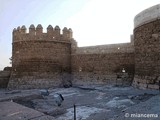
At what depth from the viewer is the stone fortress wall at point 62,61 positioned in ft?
39.9

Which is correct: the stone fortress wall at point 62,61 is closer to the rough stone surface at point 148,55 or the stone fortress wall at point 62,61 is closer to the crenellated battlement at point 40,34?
the crenellated battlement at point 40,34

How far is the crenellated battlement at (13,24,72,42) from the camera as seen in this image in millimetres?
14008

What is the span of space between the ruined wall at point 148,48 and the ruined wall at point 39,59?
19.6 feet

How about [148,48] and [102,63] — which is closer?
[148,48]

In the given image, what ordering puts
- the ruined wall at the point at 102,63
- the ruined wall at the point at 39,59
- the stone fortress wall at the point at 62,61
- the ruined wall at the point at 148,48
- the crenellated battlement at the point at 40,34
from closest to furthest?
the ruined wall at the point at 148,48 → the ruined wall at the point at 102,63 → the stone fortress wall at the point at 62,61 → the ruined wall at the point at 39,59 → the crenellated battlement at the point at 40,34

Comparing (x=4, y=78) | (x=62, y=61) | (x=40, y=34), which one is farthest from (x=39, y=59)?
(x=4, y=78)

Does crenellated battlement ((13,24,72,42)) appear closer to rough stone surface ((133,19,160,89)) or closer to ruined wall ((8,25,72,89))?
ruined wall ((8,25,72,89))

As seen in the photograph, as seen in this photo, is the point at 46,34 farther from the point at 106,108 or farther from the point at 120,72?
the point at 106,108

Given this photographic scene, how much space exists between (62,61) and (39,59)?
171 centimetres

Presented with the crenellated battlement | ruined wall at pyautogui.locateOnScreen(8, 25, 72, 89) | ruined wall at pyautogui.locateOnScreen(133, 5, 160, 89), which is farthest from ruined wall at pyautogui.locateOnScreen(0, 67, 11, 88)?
ruined wall at pyautogui.locateOnScreen(133, 5, 160, 89)

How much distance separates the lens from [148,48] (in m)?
9.26

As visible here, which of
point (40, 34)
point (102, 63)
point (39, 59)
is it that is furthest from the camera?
point (40, 34)

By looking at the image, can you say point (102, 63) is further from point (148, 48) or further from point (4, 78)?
point (4, 78)

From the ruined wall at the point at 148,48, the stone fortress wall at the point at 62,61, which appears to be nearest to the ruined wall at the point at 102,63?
the stone fortress wall at the point at 62,61
